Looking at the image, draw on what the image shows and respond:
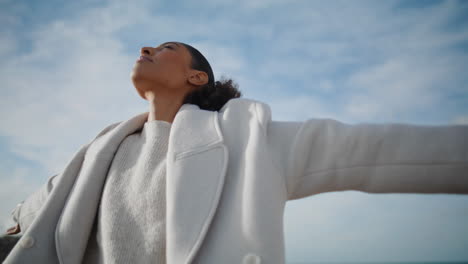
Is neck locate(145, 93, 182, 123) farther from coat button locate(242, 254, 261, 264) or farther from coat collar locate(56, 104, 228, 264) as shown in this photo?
coat button locate(242, 254, 261, 264)

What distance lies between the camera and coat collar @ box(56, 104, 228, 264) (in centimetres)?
163

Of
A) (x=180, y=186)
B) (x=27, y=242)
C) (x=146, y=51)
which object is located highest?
(x=146, y=51)

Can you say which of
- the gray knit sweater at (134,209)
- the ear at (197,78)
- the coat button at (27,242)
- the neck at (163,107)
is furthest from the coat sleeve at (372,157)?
the coat button at (27,242)

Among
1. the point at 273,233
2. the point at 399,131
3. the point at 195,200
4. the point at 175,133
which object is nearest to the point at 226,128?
the point at 175,133

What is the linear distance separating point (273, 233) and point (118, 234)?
90 cm

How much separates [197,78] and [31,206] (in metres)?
1.49

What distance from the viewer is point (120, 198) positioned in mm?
2062

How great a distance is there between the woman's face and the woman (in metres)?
0.01

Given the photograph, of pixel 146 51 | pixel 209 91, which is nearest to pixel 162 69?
pixel 146 51

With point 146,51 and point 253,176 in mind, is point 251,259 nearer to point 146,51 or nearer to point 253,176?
point 253,176

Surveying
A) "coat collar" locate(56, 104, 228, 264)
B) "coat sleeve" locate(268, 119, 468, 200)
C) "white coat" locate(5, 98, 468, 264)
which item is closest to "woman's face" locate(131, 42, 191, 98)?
"coat collar" locate(56, 104, 228, 264)

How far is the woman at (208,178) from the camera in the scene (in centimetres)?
149

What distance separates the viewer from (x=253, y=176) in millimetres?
1640

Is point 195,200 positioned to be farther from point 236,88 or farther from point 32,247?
point 236,88
